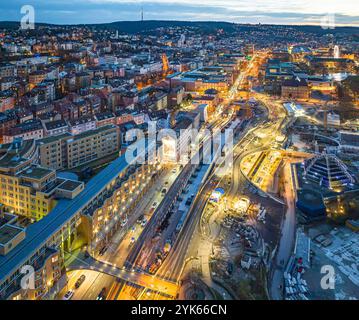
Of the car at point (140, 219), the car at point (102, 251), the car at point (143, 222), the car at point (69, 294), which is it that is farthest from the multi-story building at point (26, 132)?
the car at point (69, 294)

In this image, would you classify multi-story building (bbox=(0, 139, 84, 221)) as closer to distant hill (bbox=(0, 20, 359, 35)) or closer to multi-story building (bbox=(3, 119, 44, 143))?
multi-story building (bbox=(3, 119, 44, 143))

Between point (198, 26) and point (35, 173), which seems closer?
point (35, 173)

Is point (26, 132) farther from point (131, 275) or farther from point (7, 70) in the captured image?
point (7, 70)

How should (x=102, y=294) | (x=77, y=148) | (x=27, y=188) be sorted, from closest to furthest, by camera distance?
(x=102, y=294) < (x=27, y=188) < (x=77, y=148)

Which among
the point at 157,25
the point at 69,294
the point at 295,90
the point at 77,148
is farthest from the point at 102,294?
the point at 157,25

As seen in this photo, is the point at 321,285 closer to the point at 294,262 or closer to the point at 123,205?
the point at 294,262

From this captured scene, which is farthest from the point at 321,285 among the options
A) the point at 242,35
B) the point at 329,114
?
the point at 242,35
